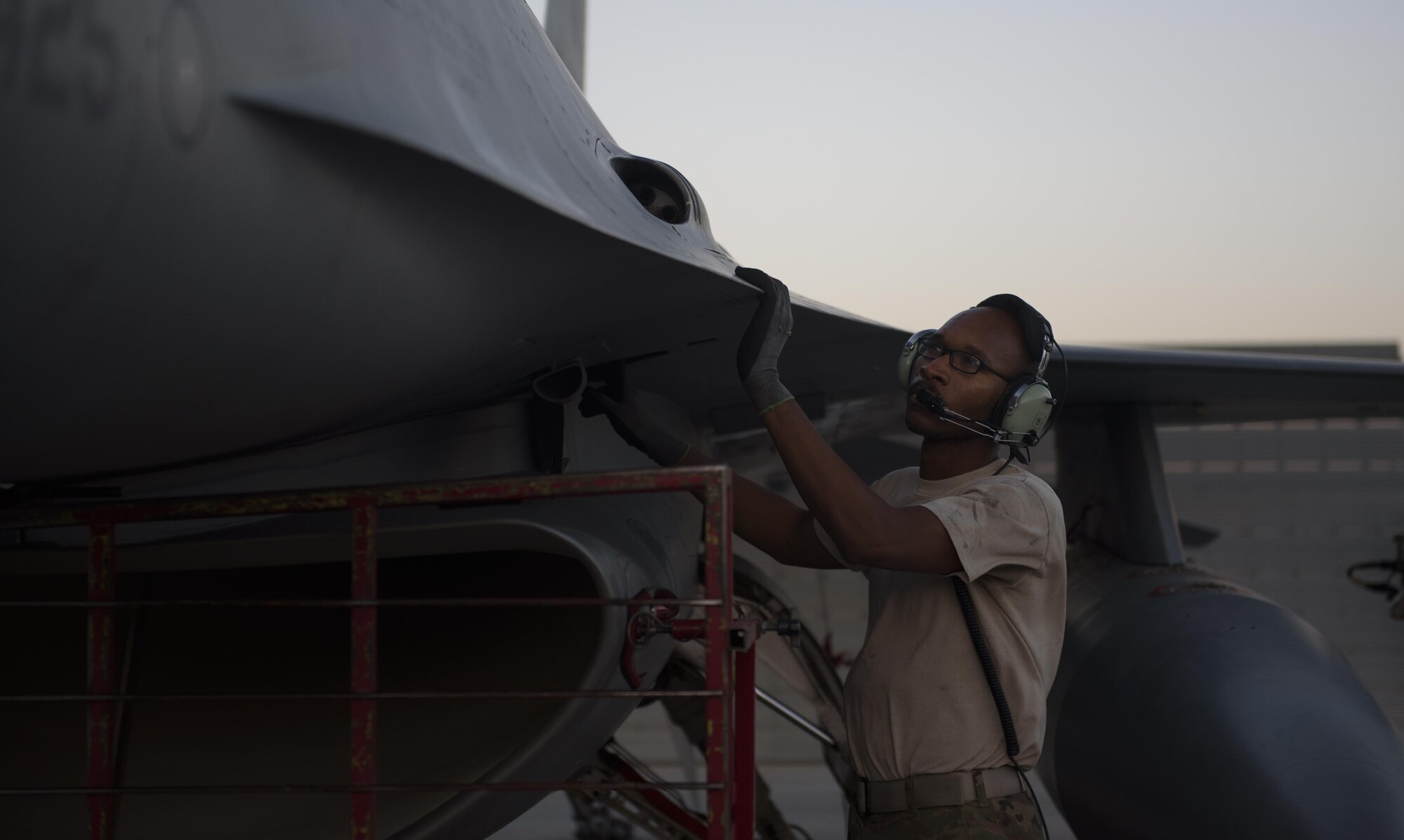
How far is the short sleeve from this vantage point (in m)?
2.20

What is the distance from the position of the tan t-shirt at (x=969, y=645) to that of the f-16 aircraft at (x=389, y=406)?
1.77 ft

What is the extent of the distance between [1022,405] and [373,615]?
4.30 ft

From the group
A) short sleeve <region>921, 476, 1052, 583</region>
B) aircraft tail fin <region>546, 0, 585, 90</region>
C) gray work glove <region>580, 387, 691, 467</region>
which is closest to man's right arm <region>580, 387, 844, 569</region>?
gray work glove <region>580, 387, 691, 467</region>

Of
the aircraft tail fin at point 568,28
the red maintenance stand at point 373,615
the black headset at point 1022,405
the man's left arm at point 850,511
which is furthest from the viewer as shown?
the aircraft tail fin at point 568,28

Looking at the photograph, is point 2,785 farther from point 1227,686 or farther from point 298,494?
point 1227,686

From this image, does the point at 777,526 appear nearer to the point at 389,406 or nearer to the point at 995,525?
the point at 995,525

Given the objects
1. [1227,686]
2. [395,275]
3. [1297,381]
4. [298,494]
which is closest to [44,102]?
[395,275]

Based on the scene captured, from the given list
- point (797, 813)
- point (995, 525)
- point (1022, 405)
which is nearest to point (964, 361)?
point (1022, 405)

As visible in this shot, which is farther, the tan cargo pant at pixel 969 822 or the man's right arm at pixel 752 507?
the man's right arm at pixel 752 507

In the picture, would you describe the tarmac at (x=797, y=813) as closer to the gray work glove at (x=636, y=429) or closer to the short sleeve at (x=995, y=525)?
the gray work glove at (x=636, y=429)

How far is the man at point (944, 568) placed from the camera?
7.22ft

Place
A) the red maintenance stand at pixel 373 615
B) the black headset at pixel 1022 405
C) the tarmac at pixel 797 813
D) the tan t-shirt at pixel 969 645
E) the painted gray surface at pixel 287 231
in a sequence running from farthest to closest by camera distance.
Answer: the tarmac at pixel 797 813 → the black headset at pixel 1022 405 → the tan t-shirt at pixel 969 645 → the red maintenance stand at pixel 373 615 → the painted gray surface at pixel 287 231

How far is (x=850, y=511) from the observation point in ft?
7.09

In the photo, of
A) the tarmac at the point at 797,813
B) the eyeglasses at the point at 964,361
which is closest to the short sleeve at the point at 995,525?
the eyeglasses at the point at 964,361
